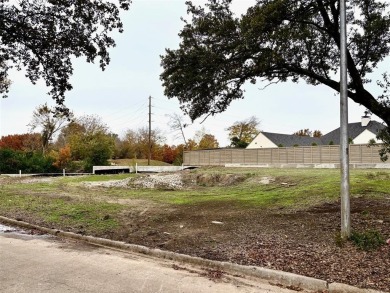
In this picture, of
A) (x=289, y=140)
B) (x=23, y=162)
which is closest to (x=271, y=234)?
(x=23, y=162)

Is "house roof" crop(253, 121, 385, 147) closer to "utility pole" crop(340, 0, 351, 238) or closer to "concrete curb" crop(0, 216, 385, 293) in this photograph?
"utility pole" crop(340, 0, 351, 238)

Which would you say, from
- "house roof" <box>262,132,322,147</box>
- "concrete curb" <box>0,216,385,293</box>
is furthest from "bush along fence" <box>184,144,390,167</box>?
"concrete curb" <box>0,216,385,293</box>

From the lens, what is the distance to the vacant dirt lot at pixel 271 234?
5.46 metres

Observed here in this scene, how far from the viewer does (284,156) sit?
38.8m

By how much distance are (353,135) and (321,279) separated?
49916mm

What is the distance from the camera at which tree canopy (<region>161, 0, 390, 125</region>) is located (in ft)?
28.9

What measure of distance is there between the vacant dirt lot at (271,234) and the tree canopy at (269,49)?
3.08m

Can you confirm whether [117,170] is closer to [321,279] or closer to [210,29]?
[210,29]

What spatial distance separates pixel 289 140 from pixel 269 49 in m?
54.3

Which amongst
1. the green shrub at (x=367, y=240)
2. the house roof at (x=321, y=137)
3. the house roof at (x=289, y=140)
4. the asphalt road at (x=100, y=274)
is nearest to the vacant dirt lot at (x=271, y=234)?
the green shrub at (x=367, y=240)

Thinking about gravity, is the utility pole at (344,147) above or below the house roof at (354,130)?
below

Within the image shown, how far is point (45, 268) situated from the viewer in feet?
18.7

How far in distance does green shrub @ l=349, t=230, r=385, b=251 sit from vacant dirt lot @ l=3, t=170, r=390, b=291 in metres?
→ 0.11

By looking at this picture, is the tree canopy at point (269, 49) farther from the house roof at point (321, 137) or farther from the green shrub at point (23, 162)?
the house roof at point (321, 137)
